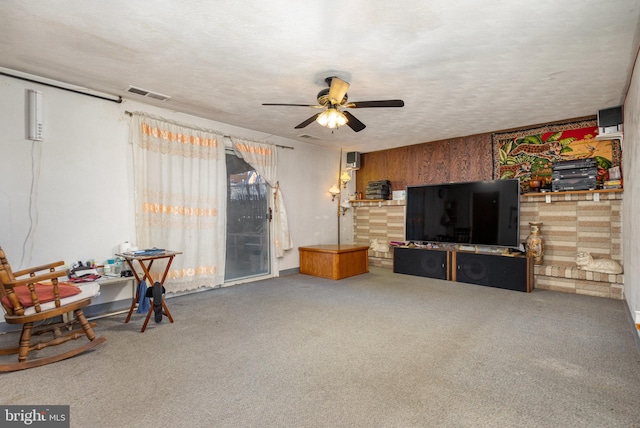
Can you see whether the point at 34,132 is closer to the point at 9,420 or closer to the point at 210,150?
the point at 210,150

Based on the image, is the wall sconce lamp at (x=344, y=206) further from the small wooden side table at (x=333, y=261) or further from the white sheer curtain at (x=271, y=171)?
the white sheer curtain at (x=271, y=171)

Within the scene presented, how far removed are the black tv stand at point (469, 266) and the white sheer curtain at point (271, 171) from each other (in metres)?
2.08

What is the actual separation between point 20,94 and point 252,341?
3205 millimetres

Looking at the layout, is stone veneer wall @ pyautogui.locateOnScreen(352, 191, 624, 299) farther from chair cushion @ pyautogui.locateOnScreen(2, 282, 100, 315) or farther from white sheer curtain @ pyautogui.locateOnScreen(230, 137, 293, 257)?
chair cushion @ pyautogui.locateOnScreen(2, 282, 100, 315)

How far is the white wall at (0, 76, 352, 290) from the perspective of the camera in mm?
2912

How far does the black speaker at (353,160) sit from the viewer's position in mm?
6588

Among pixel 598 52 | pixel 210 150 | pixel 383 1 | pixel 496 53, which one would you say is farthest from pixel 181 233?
pixel 598 52

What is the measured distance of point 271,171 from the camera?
16.8 ft

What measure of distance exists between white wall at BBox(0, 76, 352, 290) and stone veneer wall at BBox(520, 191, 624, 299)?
17.5ft

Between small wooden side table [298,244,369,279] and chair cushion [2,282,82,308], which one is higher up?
chair cushion [2,282,82,308]

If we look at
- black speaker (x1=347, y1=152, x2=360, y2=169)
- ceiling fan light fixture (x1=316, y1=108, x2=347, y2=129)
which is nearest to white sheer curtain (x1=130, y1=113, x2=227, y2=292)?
ceiling fan light fixture (x1=316, y1=108, x2=347, y2=129)

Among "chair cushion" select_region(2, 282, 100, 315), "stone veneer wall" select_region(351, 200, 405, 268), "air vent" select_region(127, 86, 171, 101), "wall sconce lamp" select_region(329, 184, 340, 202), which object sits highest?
"air vent" select_region(127, 86, 171, 101)

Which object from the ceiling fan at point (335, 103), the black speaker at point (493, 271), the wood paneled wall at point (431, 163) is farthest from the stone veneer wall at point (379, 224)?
the ceiling fan at point (335, 103)

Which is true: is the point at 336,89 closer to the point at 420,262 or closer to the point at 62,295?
the point at 62,295
